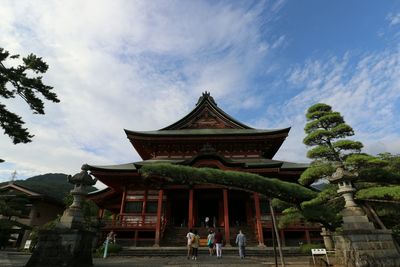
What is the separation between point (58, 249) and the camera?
29.8 feet

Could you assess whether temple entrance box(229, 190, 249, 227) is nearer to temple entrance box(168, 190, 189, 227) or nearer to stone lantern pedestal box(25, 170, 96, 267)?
temple entrance box(168, 190, 189, 227)

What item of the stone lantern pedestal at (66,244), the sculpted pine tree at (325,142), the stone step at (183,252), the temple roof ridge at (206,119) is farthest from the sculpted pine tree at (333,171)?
the temple roof ridge at (206,119)

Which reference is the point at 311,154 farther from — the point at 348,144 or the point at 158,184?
the point at 158,184

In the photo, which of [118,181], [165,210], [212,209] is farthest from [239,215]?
[118,181]

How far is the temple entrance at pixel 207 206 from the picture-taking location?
22.3 m

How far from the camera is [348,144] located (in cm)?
1119

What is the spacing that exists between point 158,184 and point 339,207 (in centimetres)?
1438

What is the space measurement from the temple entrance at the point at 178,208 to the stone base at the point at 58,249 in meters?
13.3

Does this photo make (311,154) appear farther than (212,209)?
No

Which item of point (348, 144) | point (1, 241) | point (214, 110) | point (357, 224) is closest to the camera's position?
point (357, 224)

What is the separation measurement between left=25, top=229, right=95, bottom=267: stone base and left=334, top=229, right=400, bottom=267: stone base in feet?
30.5

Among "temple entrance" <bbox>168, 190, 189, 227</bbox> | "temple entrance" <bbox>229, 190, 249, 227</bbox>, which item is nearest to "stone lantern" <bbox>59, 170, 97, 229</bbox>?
"temple entrance" <bbox>168, 190, 189, 227</bbox>

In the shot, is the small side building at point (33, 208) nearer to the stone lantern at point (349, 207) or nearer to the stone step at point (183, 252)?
the stone step at point (183, 252)

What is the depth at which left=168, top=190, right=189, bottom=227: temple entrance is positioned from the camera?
22.6m
